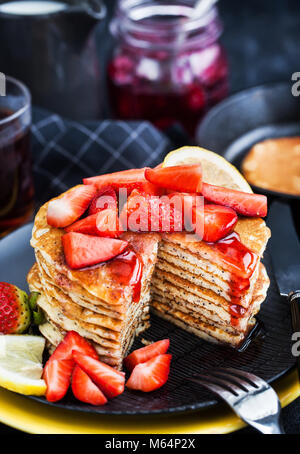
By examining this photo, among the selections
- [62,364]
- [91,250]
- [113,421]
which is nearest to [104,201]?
[91,250]

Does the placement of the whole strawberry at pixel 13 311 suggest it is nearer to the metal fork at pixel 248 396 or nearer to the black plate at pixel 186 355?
the black plate at pixel 186 355

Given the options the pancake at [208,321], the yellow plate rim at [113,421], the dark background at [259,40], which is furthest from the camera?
the dark background at [259,40]

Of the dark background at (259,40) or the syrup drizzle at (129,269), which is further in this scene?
the dark background at (259,40)

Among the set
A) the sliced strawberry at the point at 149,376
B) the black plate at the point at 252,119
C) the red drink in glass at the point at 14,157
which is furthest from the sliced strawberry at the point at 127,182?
the black plate at the point at 252,119

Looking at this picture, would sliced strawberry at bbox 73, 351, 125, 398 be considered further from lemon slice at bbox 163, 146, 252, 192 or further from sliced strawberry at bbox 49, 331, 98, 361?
lemon slice at bbox 163, 146, 252, 192

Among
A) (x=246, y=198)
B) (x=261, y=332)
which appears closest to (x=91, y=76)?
(x=246, y=198)

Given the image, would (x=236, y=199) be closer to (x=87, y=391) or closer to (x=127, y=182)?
(x=127, y=182)
